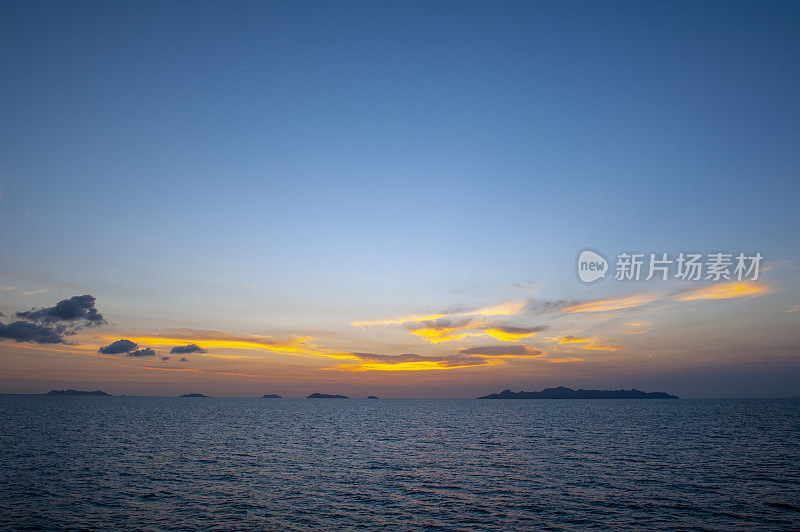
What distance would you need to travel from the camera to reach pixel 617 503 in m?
39.3

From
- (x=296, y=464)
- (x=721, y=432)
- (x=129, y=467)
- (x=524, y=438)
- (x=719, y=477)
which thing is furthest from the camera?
(x=721, y=432)

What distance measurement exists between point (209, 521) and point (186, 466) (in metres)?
25.1

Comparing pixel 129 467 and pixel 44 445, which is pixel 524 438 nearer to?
pixel 129 467

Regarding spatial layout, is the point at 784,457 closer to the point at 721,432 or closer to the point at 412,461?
the point at 721,432

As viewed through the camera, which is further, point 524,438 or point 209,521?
point 524,438

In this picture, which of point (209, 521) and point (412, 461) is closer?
point (209, 521)

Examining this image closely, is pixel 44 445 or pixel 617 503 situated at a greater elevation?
pixel 617 503

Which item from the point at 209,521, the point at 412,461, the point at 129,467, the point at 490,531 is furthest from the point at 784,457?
the point at 129,467

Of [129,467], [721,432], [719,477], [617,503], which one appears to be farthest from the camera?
[721,432]

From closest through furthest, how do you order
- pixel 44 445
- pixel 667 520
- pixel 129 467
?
pixel 667 520, pixel 129 467, pixel 44 445

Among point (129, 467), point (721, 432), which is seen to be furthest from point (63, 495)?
point (721, 432)

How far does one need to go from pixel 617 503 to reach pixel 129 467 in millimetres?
53692

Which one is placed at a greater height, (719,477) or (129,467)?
(719,477)

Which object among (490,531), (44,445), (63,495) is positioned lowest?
(44,445)
